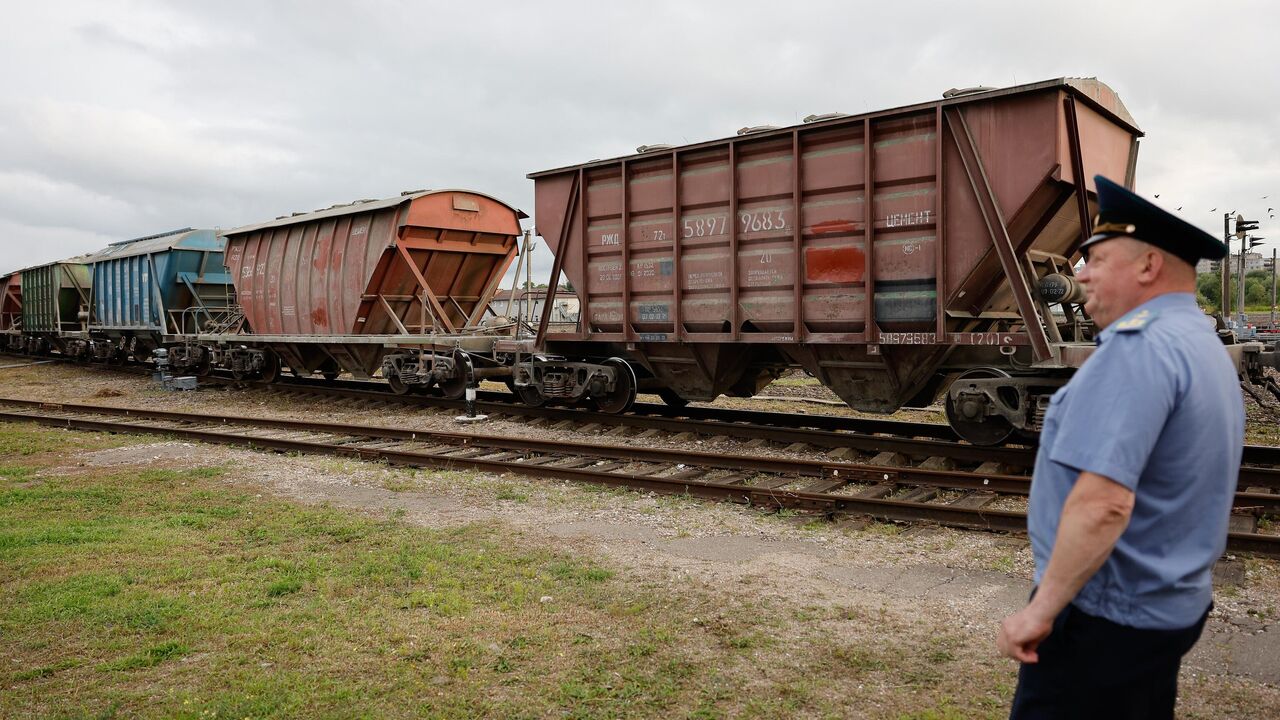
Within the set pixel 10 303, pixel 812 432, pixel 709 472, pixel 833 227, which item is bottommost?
pixel 709 472

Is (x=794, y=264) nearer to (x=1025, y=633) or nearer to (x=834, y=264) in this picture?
(x=834, y=264)

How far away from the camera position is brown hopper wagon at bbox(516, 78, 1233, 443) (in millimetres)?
8109

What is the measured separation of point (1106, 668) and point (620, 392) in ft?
32.4

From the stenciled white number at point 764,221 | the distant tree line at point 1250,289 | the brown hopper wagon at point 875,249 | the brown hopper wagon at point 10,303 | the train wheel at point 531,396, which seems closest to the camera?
the brown hopper wagon at point 875,249

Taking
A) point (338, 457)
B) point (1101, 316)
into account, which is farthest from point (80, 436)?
point (1101, 316)

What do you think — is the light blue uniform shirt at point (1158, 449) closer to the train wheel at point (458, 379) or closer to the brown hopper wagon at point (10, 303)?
the train wheel at point (458, 379)

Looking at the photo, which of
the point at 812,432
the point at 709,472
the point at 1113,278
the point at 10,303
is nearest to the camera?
the point at 1113,278

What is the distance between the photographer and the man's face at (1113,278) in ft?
6.67

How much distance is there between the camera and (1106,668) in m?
1.97

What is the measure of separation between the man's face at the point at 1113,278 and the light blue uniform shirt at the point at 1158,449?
58 millimetres

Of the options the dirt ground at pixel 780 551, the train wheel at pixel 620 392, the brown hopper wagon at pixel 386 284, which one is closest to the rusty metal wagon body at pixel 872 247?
the train wheel at pixel 620 392

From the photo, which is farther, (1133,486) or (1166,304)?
(1166,304)

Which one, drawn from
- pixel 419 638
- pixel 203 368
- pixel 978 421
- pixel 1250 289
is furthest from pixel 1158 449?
pixel 1250 289

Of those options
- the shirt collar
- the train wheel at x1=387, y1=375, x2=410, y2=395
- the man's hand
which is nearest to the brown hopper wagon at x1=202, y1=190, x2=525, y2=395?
the train wheel at x1=387, y1=375, x2=410, y2=395
